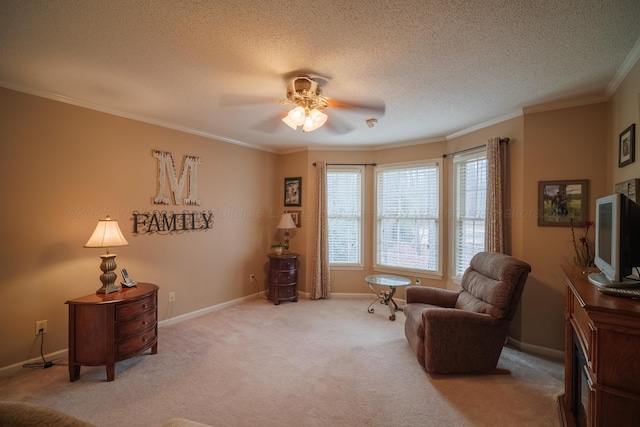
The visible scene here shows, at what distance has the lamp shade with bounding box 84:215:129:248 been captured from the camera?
102 inches

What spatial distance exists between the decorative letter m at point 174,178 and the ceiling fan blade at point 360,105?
2.22 meters

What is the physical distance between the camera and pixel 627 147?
7.29 ft

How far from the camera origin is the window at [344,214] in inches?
196

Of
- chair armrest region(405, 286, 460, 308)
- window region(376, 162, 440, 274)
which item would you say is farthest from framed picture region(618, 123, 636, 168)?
window region(376, 162, 440, 274)

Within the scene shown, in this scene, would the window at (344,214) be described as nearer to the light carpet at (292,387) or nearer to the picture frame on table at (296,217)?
the picture frame on table at (296,217)

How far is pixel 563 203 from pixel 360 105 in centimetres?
237

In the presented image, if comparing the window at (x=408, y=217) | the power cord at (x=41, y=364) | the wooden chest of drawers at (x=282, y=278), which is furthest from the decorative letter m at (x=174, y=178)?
the window at (x=408, y=217)

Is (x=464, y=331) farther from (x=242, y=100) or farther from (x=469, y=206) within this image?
(x=242, y=100)

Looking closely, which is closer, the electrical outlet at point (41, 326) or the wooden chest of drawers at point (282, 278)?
the electrical outlet at point (41, 326)

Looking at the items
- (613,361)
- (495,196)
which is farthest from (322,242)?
(613,361)

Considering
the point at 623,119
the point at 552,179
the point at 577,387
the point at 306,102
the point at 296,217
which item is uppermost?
the point at 306,102

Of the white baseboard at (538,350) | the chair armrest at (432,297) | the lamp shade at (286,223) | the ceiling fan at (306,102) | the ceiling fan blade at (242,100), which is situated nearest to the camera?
the ceiling fan at (306,102)

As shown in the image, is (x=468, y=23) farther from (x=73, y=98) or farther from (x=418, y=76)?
(x=73, y=98)

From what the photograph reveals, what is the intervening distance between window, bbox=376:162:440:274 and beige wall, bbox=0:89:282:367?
104 inches
